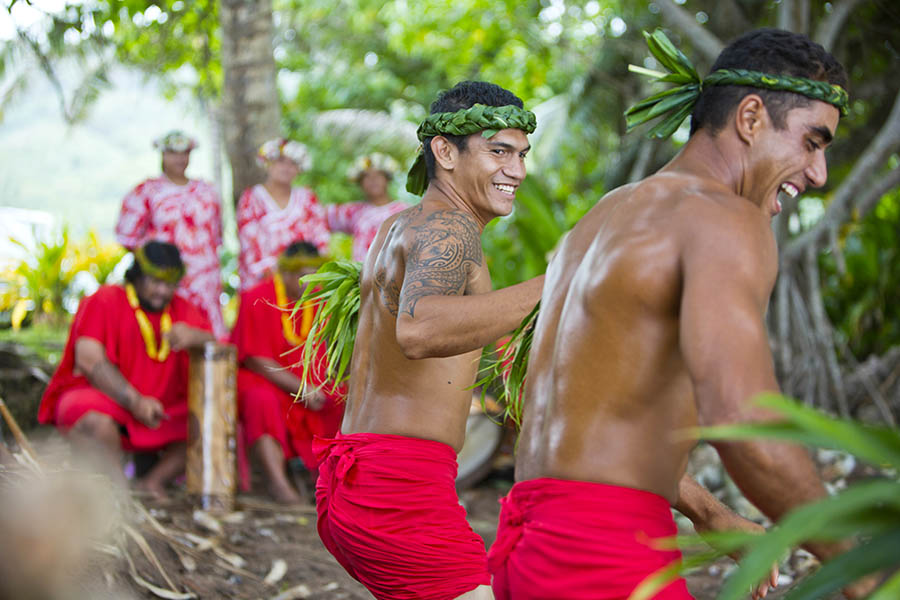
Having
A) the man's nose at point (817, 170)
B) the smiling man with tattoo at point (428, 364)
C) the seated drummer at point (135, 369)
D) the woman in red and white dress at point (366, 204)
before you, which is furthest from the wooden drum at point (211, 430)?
the man's nose at point (817, 170)

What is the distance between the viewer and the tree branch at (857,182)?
619 centimetres

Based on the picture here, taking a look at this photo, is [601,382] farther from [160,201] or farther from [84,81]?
[84,81]

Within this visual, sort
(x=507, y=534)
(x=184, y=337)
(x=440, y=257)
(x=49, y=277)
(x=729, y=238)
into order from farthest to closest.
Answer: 1. (x=49, y=277)
2. (x=184, y=337)
3. (x=440, y=257)
4. (x=507, y=534)
5. (x=729, y=238)

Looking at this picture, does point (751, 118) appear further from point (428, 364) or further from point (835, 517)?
point (428, 364)

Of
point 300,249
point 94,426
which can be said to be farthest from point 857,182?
point 94,426

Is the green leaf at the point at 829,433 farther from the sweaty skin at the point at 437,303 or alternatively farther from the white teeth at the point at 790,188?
the sweaty skin at the point at 437,303

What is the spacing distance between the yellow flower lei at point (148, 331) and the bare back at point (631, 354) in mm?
4196

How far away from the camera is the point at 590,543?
1784 mm

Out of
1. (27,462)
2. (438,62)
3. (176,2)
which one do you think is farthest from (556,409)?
(438,62)

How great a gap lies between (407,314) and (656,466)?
0.76 meters

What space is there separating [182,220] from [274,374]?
132cm

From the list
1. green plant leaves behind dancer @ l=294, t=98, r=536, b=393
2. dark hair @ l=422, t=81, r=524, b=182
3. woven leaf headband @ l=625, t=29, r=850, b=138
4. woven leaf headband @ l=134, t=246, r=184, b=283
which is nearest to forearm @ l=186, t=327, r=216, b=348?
woven leaf headband @ l=134, t=246, r=184, b=283

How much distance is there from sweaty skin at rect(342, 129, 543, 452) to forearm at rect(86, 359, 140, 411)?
3.01m

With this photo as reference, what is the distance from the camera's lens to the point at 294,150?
661cm
